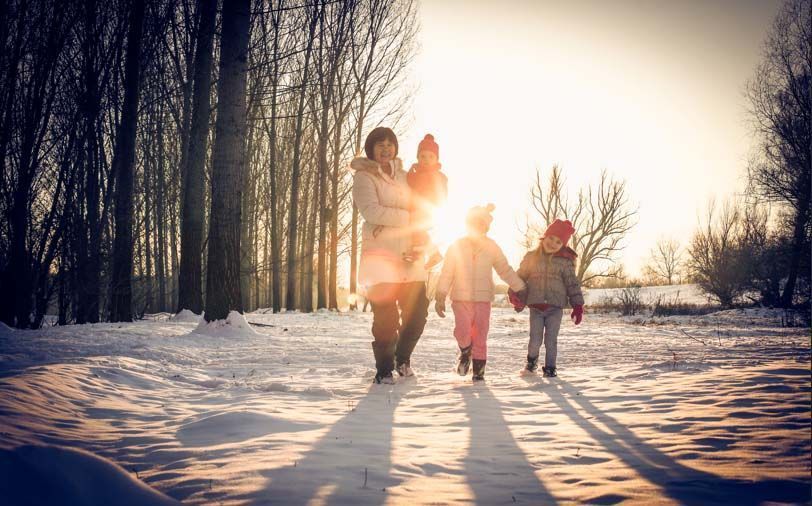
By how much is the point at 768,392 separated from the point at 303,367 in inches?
154

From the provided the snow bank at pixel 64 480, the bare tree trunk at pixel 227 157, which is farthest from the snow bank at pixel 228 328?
the snow bank at pixel 64 480

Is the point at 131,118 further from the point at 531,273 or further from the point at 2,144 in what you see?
the point at 531,273

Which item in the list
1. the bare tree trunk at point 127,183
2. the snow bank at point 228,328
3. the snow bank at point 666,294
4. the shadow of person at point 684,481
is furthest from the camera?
the snow bank at point 666,294

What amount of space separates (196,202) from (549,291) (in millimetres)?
8203

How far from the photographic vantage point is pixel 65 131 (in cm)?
848

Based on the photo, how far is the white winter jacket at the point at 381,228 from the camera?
393 cm

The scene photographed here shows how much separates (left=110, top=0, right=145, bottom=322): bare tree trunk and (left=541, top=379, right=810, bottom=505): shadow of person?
9.19 metres

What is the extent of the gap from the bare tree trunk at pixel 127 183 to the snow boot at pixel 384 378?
7.22m

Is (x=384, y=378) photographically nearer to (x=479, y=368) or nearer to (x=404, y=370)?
(x=404, y=370)

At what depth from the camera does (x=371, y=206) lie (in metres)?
3.88

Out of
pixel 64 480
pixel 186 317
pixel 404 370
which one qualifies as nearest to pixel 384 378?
pixel 404 370

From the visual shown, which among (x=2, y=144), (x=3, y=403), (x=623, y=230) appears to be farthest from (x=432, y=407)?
(x=623, y=230)

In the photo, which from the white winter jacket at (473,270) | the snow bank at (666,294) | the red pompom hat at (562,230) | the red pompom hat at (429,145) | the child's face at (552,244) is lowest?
the snow bank at (666,294)

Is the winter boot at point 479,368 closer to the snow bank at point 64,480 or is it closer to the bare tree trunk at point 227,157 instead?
the snow bank at point 64,480
